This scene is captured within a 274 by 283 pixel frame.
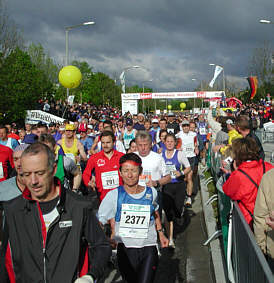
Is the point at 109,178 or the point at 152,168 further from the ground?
the point at 152,168

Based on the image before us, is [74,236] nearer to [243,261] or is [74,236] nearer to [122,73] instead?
[243,261]

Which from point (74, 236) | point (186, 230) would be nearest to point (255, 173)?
point (74, 236)

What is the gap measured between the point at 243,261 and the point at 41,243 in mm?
1954

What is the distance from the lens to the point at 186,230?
24.1 ft

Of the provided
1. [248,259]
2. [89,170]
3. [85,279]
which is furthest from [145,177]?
[85,279]

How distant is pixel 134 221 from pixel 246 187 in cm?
123

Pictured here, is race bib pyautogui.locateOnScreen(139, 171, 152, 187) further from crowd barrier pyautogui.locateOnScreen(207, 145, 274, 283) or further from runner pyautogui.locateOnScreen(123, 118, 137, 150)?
runner pyautogui.locateOnScreen(123, 118, 137, 150)

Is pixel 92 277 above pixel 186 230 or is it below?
above

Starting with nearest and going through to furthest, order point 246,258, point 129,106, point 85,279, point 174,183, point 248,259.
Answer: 1. point 85,279
2. point 248,259
3. point 246,258
4. point 174,183
5. point 129,106

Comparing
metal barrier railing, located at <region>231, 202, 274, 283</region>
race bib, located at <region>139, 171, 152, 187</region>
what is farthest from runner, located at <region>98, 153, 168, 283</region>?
race bib, located at <region>139, 171, 152, 187</region>

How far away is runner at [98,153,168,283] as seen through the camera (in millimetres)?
3775

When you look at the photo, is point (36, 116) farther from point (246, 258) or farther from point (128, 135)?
point (246, 258)

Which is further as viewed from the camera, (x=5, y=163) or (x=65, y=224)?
(x=5, y=163)

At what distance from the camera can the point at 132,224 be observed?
3822 millimetres
